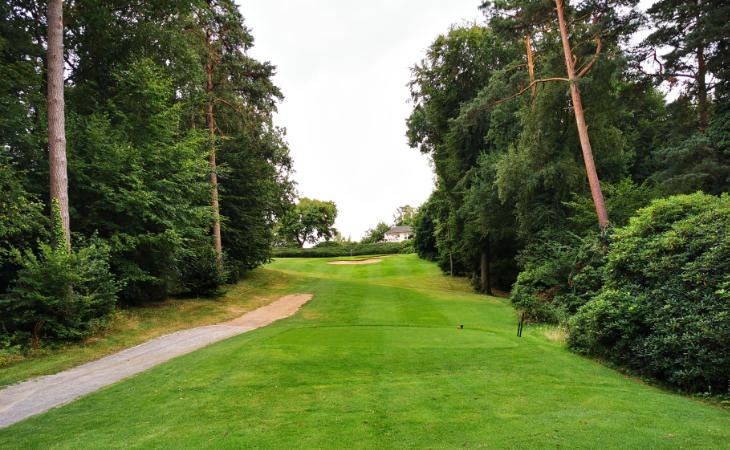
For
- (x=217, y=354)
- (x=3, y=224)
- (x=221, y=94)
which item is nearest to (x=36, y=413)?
(x=217, y=354)

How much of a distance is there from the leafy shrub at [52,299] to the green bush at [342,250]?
39842 mm

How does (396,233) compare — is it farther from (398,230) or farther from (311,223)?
(311,223)

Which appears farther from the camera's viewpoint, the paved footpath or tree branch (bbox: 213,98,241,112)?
tree branch (bbox: 213,98,241,112)

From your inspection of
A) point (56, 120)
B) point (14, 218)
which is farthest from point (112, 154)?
point (14, 218)

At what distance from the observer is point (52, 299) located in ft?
29.6

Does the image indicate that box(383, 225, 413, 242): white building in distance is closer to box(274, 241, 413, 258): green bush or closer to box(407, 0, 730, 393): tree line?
box(274, 241, 413, 258): green bush

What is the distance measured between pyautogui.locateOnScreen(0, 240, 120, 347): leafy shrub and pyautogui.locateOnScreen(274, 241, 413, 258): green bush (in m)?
39.8

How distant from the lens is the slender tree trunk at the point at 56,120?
10.0m

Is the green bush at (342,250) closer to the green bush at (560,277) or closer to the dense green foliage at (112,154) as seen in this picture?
the dense green foliage at (112,154)

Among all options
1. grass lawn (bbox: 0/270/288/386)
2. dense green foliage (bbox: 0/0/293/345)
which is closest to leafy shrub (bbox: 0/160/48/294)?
dense green foliage (bbox: 0/0/293/345)

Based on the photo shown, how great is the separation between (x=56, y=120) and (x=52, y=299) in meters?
5.12

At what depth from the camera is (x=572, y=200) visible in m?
16.5

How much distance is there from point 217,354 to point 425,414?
203 inches

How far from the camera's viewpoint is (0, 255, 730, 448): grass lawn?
11.5 ft
